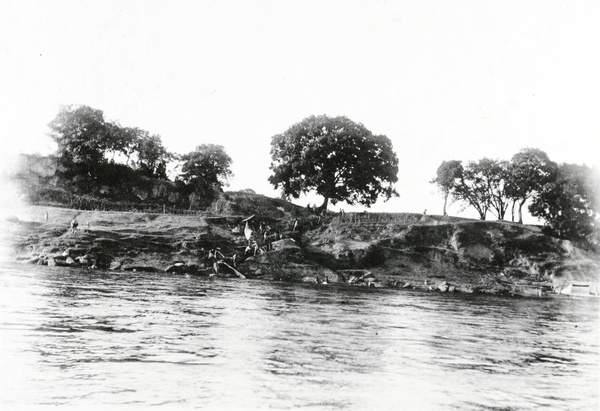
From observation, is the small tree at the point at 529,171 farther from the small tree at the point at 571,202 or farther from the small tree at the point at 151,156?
the small tree at the point at 151,156

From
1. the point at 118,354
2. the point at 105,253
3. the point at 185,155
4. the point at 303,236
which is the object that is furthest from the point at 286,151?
the point at 118,354

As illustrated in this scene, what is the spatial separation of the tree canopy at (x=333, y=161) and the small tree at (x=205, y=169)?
555 inches

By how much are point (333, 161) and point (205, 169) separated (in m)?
25.9

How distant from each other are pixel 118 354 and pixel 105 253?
42822 mm

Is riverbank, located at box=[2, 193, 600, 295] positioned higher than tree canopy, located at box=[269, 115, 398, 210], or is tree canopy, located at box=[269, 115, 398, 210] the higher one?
tree canopy, located at box=[269, 115, 398, 210]

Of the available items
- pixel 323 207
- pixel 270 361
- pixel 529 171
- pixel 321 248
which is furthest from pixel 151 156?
pixel 270 361

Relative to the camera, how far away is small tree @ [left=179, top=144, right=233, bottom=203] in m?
85.8

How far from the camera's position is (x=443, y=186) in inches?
3406

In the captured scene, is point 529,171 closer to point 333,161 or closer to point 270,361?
point 333,161

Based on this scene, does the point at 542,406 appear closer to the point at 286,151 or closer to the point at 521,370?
the point at 521,370

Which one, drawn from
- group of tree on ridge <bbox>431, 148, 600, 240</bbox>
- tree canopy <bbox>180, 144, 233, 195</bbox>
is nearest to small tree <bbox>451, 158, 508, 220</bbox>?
group of tree on ridge <bbox>431, 148, 600, 240</bbox>

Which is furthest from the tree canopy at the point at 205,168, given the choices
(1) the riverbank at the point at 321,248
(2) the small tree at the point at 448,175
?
(2) the small tree at the point at 448,175

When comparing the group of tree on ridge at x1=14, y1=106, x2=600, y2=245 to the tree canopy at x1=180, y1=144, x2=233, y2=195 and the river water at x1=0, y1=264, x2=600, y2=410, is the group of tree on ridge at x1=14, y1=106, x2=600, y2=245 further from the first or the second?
the river water at x1=0, y1=264, x2=600, y2=410

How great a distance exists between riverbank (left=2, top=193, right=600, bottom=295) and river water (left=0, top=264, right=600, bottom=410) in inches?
1287
